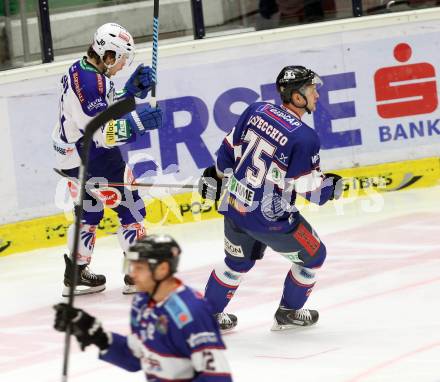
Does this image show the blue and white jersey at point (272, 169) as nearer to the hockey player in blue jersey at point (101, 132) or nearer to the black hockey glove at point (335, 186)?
the black hockey glove at point (335, 186)

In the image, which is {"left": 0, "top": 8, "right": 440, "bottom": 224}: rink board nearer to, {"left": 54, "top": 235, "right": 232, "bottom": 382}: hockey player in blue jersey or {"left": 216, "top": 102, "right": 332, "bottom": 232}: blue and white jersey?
{"left": 216, "top": 102, "right": 332, "bottom": 232}: blue and white jersey

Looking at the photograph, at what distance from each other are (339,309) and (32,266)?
7.62ft

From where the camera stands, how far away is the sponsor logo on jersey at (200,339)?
3355 mm

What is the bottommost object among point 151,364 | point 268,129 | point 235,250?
point 235,250

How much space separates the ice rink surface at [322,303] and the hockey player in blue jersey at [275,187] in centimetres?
30

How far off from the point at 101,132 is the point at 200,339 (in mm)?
3243

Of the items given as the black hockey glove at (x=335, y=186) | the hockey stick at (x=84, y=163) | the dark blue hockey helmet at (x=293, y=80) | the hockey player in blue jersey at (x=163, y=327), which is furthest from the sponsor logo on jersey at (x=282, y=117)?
the hockey player in blue jersey at (x=163, y=327)

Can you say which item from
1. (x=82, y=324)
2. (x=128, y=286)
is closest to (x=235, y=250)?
(x=128, y=286)

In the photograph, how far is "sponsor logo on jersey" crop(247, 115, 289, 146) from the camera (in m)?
5.27

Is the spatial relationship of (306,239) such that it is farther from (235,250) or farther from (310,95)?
(310,95)

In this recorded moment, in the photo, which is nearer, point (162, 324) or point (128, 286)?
A: point (162, 324)

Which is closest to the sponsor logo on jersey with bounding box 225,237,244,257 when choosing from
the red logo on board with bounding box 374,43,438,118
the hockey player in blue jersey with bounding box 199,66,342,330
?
the hockey player in blue jersey with bounding box 199,66,342,330

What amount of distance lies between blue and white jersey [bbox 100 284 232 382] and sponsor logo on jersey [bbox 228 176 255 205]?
6.19 feet

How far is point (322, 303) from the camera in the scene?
20.3ft
